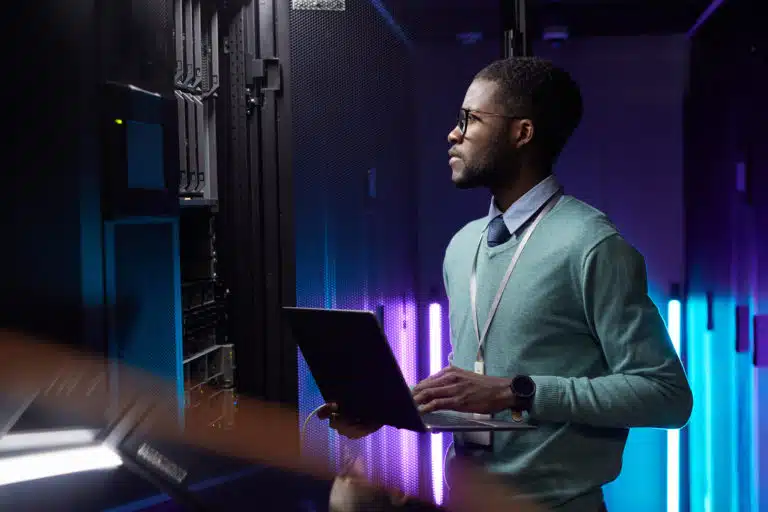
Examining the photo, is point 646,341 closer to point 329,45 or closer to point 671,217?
point 329,45

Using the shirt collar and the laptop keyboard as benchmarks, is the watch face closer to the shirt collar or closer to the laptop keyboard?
the laptop keyboard

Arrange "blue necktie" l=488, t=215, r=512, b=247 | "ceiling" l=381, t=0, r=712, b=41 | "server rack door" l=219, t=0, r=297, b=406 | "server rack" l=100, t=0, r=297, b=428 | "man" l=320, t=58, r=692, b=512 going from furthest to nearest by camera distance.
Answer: "ceiling" l=381, t=0, r=712, b=41, "server rack door" l=219, t=0, r=297, b=406, "server rack" l=100, t=0, r=297, b=428, "blue necktie" l=488, t=215, r=512, b=247, "man" l=320, t=58, r=692, b=512

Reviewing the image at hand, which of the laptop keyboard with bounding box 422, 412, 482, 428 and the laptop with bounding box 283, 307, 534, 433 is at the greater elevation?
the laptop with bounding box 283, 307, 534, 433

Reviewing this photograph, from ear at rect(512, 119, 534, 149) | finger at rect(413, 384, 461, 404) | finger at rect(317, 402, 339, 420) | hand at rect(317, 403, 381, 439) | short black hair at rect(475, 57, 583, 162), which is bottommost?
hand at rect(317, 403, 381, 439)

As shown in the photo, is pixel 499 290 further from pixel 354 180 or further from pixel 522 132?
pixel 354 180

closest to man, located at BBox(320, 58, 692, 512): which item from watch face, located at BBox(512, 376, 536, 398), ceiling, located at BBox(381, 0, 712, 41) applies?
watch face, located at BBox(512, 376, 536, 398)

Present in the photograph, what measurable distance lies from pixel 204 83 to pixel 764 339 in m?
1.96

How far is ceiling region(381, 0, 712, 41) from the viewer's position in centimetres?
267

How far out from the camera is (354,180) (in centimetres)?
259

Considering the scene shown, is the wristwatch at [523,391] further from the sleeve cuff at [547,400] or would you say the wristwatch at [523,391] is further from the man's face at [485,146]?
the man's face at [485,146]

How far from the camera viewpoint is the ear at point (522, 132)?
1831 mm

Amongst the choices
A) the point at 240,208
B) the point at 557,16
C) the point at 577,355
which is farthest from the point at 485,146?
the point at 557,16

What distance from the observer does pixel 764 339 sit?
289cm

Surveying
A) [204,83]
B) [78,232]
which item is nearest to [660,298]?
[204,83]
